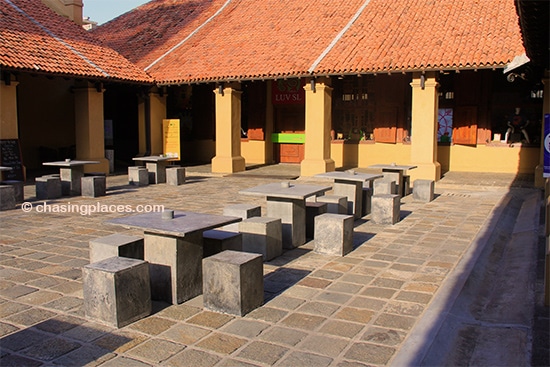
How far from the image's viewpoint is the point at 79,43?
709 inches

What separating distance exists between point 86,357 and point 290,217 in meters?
4.01

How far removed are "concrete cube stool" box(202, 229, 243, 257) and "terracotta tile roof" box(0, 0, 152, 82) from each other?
1061 centimetres

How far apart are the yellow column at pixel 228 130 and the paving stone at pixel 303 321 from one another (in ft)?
43.8

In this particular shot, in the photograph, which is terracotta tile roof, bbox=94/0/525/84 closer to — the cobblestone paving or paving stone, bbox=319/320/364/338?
the cobblestone paving

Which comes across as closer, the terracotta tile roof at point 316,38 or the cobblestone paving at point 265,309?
the cobblestone paving at point 265,309

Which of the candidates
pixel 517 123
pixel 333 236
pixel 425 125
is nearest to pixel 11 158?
pixel 333 236

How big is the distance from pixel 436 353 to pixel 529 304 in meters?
→ 1.53

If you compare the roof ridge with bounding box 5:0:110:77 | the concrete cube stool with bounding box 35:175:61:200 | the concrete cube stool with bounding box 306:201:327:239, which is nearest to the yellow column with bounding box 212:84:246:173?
the roof ridge with bounding box 5:0:110:77

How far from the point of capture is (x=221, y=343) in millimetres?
4340

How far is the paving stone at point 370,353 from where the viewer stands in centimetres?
404

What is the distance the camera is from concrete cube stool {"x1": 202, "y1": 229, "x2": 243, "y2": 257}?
5.98 meters

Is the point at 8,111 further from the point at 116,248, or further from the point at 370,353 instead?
the point at 370,353

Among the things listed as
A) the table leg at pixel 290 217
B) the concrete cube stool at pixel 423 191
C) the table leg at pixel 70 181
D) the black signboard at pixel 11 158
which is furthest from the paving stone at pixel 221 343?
the black signboard at pixel 11 158

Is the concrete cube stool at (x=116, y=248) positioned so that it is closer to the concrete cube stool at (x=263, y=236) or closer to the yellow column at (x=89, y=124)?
the concrete cube stool at (x=263, y=236)
